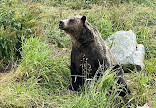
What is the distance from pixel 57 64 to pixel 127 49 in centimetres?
181

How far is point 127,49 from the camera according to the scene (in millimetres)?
6023

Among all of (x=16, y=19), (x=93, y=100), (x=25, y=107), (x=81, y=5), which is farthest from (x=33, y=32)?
(x=81, y=5)

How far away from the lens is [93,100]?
3.70 m

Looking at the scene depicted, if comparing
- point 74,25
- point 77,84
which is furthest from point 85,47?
point 77,84

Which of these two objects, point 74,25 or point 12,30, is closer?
point 74,25

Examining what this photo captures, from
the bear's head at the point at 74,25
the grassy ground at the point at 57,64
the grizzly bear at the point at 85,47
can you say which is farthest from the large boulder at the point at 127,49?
the bear's head at the point at 74,25

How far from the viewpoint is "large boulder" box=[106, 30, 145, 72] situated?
5.70 meters

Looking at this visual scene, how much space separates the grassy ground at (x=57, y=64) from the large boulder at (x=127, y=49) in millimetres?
228

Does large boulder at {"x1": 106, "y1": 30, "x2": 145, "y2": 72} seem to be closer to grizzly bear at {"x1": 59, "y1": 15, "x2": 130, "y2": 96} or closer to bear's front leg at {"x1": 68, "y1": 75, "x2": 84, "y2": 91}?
grizzly bear at {"x1": 59, "y1": 15, "x2": 130, "y2": 96}

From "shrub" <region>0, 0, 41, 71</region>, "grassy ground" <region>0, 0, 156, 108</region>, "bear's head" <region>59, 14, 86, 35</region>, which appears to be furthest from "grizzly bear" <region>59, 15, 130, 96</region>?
"shrub" <region>0, 0, 41, 71</region>

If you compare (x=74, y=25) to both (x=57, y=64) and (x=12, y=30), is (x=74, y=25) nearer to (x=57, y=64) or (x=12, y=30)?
(x=57, y=64)

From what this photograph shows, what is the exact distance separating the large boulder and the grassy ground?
0.23m

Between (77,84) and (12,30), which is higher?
(12,30)

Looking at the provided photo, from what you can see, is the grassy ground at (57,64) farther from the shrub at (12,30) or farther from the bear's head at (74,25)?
the bear's head at (74,25)
